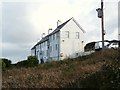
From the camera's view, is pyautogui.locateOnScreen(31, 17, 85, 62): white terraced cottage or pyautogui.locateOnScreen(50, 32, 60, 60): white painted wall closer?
pyautogui.locateOnScreen(31, 17, 85, 62): white terraced cottage

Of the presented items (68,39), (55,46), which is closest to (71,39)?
(68,39)

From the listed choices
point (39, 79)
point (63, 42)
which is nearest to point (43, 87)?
point (39, 79)

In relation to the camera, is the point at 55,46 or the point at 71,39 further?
the point at 55,46

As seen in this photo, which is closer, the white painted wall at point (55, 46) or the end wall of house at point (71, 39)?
the end wall of house at point (71, 39)

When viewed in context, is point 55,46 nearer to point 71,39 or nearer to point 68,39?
point 68,39

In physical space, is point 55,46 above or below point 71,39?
below

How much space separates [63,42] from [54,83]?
139ft

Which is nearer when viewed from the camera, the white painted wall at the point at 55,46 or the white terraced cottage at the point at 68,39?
the white terraced cottage at the point at 68,39

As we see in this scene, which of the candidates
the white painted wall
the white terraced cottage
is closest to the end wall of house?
the white terraced cottage

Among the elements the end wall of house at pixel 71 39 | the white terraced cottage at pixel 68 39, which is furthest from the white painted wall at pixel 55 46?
the end wall of house at pixel 71 39

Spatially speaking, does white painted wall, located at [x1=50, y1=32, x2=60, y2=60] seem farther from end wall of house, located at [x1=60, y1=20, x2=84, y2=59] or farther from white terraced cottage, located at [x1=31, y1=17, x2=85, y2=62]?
end wall of house, located at [x1=60, y1=20, x2=84, y2=59]

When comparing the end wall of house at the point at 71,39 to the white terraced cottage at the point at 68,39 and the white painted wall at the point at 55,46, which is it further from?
the white painted wall at the point at 55,46

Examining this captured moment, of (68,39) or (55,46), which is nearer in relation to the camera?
(68,39)

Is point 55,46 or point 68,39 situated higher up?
point 68,39
